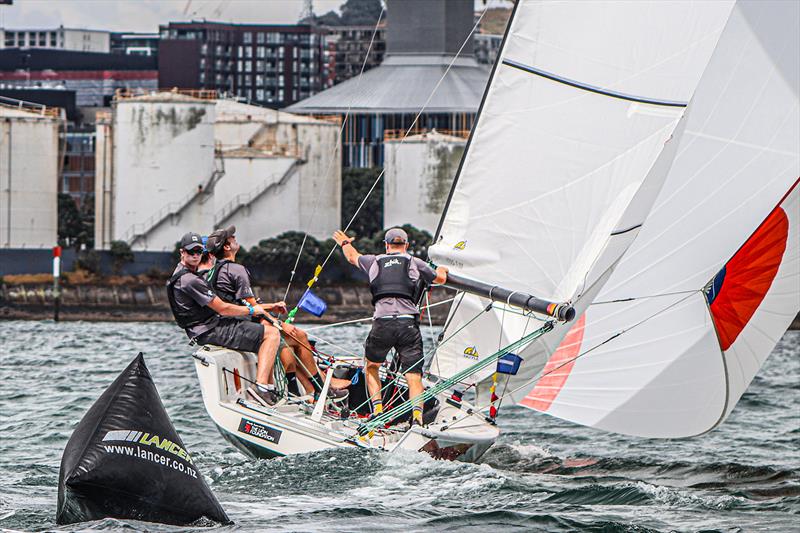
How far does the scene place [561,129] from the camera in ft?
40.0

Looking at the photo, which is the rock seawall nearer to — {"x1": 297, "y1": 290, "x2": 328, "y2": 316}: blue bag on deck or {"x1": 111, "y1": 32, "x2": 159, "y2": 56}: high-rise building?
{"x1": 297, "y1": 290, "x2": 328, "y2": 316}: blue bag on deck

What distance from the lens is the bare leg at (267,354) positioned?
12.1 metres

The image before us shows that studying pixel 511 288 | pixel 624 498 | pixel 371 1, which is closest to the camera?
pixel 624 498

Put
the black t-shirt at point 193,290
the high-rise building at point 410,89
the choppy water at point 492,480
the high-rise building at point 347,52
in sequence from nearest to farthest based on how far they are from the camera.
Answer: the choppy water at point 492,480
the black t-shirt at point 193,290
the high-rise building at point 410,89
the high-rise building at point 347,52

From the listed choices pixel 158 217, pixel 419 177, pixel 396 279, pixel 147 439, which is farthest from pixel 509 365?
pixel 419 177

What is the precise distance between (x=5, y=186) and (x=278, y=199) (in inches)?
438

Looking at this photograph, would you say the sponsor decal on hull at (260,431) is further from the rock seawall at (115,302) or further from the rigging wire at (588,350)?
the rock seawall at (115,302)

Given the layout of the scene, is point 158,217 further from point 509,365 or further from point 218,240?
point 509,365

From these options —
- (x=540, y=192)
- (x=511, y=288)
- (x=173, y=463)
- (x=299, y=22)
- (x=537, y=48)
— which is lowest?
(x=173, y=463)

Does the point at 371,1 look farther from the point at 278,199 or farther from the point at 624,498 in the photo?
the point at 624,498

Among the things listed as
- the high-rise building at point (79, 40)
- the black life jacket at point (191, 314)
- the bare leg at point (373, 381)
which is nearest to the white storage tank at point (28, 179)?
the black life jacket at point (191, 314)

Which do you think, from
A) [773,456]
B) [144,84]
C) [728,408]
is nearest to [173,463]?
[728,408]

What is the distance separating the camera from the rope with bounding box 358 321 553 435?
38.1 feet

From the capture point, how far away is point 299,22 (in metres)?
139
